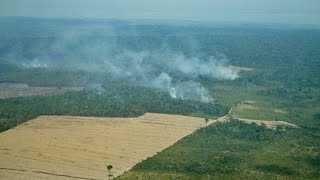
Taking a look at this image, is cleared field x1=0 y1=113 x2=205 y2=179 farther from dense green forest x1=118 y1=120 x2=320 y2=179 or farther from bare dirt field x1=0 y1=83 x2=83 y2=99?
Result: bare dirt field x1=0 y1=83 x2=83 y2=99

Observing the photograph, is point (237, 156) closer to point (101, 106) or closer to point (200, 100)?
point (101, 106)

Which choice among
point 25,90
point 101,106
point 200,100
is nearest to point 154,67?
point 25,90

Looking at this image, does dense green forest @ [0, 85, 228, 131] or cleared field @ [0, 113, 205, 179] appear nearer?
cleared field @ [0, 113, 205, 179]

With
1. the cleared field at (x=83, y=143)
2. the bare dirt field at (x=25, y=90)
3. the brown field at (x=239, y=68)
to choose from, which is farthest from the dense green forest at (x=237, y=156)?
the brown field at (x=239, y=68)

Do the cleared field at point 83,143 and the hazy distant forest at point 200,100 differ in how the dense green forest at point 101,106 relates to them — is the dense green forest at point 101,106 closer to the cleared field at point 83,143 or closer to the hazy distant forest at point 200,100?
the hazy distant forest at point 200,100

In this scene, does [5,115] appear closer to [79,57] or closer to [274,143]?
[274,143]

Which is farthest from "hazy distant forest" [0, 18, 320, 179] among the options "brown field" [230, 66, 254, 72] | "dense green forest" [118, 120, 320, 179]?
"brown field" [230, 66, 254, 72]
